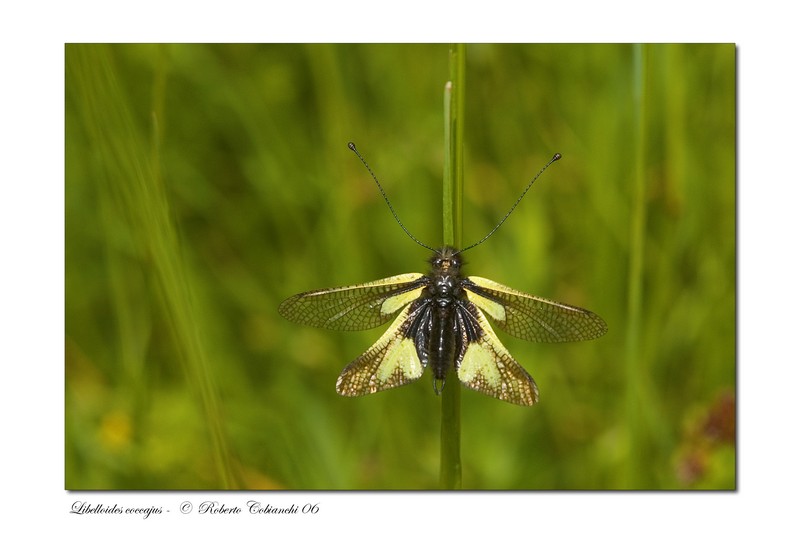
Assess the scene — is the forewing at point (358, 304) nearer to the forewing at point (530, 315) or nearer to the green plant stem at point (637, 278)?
the forewing at point (530, 315)

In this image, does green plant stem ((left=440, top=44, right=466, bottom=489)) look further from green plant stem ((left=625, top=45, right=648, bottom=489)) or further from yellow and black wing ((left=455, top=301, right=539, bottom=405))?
green plant stem ((left=625, top=45, right=648, bottom=489))

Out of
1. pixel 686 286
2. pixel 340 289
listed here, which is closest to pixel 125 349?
pixel 340 289

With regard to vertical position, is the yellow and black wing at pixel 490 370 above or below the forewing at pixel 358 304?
below

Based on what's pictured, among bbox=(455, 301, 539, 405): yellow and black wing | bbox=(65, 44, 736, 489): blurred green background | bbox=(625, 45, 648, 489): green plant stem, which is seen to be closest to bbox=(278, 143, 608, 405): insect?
bbox=(455, 301, 539, 405): yellow and black wing

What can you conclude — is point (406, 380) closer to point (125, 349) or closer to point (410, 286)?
point (410, 286)

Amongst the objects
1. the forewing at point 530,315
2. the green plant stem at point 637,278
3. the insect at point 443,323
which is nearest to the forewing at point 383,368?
the insect at point 443,323

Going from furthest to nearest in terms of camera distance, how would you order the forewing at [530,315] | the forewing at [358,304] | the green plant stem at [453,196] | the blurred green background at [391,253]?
the blurred green background at [391,253], the forewing at [358,304], the forewing at [530,315], the green plant stem at [453,196]

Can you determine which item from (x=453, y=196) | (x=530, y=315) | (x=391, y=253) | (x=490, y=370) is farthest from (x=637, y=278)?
(x=391, y=253)

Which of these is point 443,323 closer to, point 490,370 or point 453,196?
point 490,370
